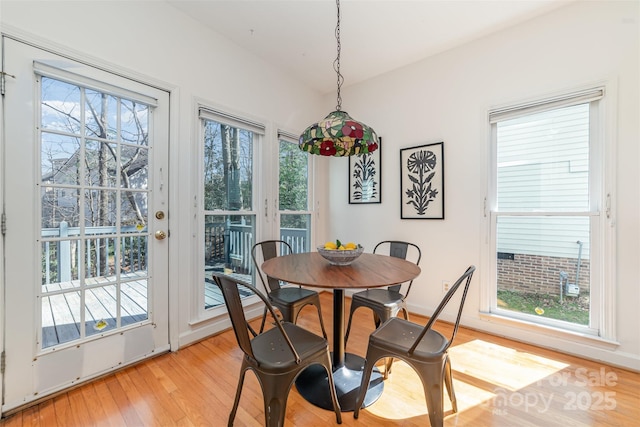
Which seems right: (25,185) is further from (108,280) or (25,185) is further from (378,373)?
(378,373)

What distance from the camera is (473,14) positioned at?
2.24 m

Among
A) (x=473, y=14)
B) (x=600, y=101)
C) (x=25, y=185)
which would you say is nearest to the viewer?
(x=25, y=185)

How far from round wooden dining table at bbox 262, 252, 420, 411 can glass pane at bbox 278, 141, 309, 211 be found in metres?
1.37

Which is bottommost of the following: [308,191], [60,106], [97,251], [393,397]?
[393,397]

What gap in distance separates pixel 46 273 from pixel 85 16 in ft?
5.52

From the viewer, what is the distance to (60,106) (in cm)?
168

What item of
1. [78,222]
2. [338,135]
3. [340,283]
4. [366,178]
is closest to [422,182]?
[366,178]

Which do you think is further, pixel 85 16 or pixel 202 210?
pixel 202 210

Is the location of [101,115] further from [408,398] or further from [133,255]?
[408,398]

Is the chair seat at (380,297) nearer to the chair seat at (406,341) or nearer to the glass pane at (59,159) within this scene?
the chair seat at (406,341)

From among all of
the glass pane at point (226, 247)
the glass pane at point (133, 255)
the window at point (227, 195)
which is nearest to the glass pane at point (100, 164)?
the glass pane at point (133, 255)

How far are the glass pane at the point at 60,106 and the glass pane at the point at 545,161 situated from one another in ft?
11.3

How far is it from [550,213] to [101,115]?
11.9ft

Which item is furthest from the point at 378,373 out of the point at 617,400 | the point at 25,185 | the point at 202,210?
the point at 25,185
